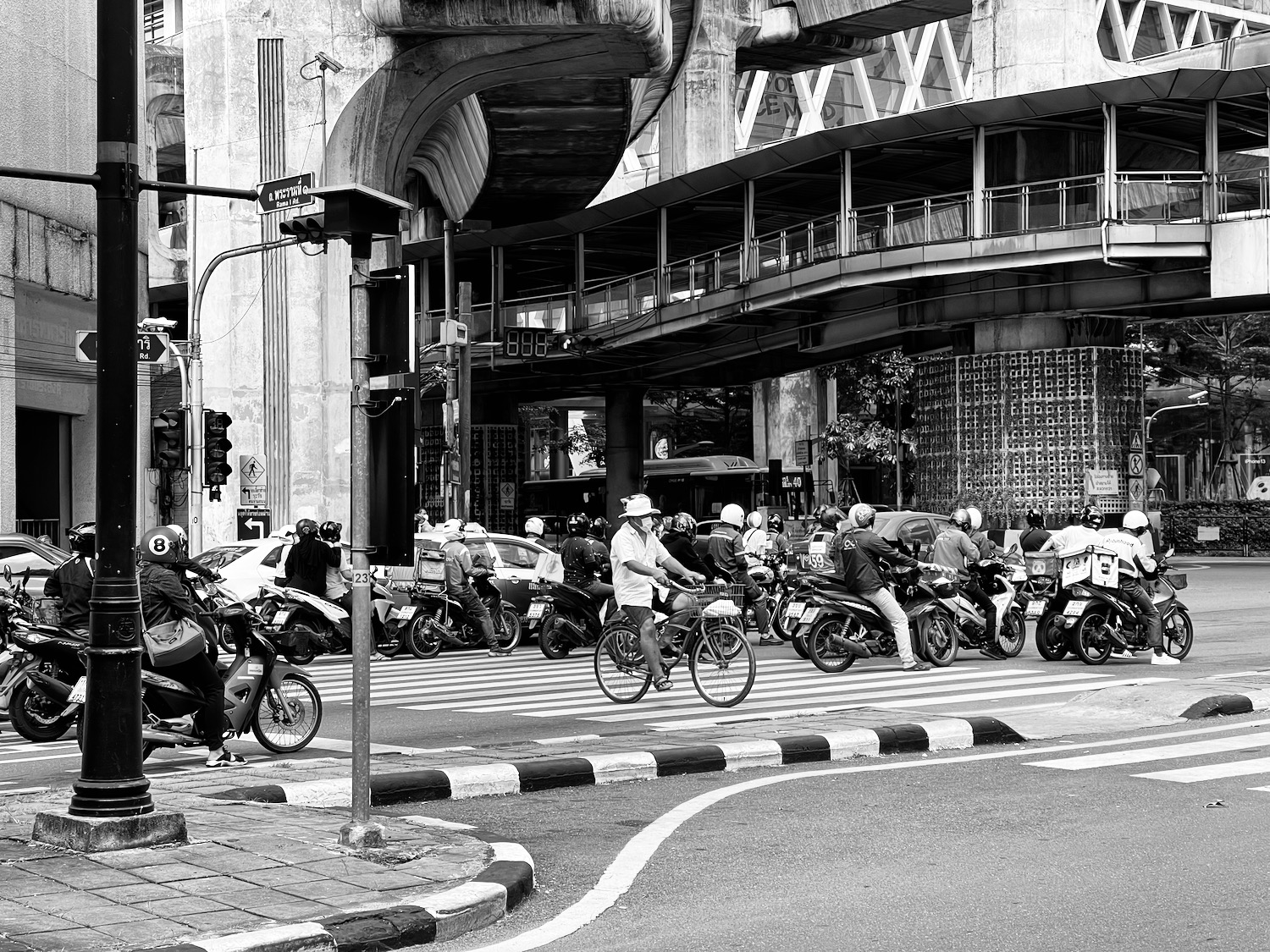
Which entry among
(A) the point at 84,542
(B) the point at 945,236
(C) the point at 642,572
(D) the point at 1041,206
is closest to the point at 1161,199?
(D) the point at 1041,206

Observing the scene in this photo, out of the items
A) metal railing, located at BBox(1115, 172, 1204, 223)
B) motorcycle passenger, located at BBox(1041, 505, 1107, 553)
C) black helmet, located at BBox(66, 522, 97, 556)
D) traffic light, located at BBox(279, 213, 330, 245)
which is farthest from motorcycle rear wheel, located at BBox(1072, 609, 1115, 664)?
metal railing, located at BBox(1115, 172, 1204, 223)

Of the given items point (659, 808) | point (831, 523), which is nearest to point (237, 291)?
point (831, 523)

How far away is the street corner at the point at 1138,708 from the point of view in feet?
38.6

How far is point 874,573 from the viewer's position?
1638 cm

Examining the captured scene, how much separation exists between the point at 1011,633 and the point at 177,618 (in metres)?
10.8

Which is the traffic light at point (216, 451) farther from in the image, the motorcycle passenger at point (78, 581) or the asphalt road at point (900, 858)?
the asphalt road at point (900, 858)

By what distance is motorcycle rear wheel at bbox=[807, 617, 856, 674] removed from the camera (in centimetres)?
1677

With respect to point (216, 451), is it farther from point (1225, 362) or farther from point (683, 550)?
point (1225, 362)

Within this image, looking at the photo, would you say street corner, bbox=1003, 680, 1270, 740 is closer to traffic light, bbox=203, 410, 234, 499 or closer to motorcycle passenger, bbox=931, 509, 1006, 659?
motorcycle passenger, bbox=931, 509, 1006, 659

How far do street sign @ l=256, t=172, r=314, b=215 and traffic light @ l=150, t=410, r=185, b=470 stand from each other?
12379 millimetres

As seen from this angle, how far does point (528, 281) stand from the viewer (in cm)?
5538

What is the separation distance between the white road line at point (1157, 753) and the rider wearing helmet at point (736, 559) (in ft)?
32.9

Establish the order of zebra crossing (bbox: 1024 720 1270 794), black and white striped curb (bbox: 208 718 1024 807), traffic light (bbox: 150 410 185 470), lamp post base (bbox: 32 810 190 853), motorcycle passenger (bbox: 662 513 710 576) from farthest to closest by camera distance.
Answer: traffic light (bbox: 150 410 185 470) → motorcycle passenger (bbox: 662 513 710 576) → zebra crossing (bbox: 1024 720 1270 794) → black and white striped curb (bbox: 208 718 1024 807) → lamp post base (bbox: 32 810 190 853)

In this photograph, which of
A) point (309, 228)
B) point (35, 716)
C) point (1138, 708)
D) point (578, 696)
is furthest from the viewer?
point (578, 696)
